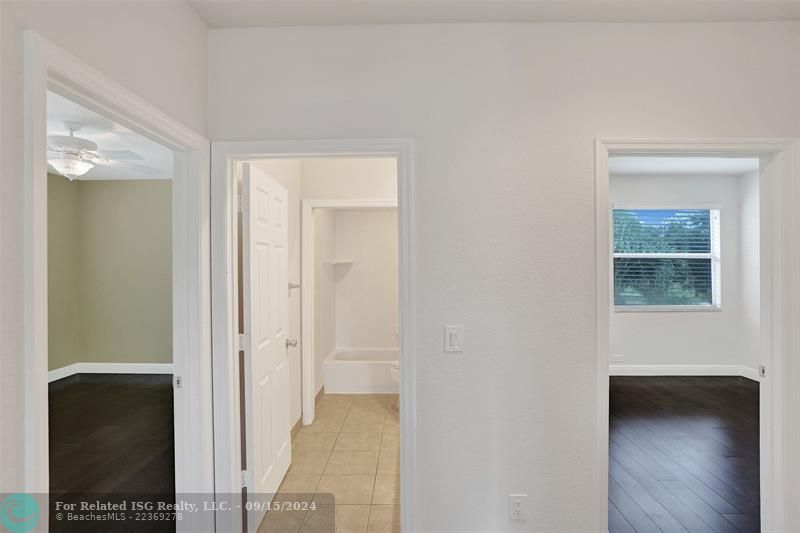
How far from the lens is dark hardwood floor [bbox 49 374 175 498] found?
2.87m

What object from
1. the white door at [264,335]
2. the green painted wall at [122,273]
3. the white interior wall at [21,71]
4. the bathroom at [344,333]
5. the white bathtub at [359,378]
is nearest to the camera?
the white interior wall at [21,71]

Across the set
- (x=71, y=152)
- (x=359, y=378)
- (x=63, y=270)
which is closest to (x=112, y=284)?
(x=63, y=270)

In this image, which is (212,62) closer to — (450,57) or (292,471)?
(450,57)

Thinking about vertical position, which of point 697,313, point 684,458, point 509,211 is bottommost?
point 684,458

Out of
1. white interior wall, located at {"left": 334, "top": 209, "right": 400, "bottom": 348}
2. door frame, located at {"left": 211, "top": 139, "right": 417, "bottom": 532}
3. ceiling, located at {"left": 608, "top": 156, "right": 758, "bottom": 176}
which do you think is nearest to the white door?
door frame, located at {"left": 211, "top": 139, "right": 417, "bottom": 532}

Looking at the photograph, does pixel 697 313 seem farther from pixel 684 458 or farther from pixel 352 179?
pixel 352 179

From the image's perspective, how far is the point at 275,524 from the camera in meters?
2.37

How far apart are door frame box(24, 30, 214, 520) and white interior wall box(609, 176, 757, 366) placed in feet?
16.7

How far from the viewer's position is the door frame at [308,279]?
3.74 metres

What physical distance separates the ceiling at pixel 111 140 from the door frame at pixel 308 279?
140 cm

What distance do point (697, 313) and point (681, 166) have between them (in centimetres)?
192

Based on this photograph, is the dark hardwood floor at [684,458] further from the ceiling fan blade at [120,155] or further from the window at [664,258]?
the ceiling fan blade at [120,155]

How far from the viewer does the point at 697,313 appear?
546cm

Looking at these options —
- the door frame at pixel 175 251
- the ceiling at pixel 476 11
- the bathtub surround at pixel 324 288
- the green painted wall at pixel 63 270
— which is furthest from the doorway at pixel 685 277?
the green painted wall at pixel 63 270
